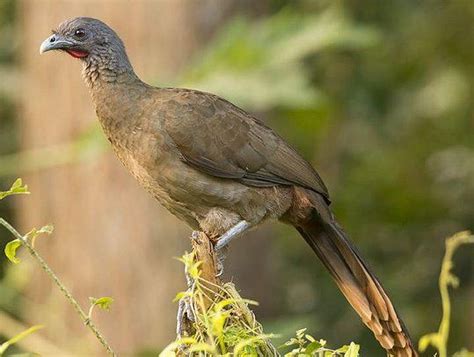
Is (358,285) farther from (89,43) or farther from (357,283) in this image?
(89,43)

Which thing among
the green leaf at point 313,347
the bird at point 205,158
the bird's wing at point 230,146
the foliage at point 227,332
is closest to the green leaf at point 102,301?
the foliage at point 227,332

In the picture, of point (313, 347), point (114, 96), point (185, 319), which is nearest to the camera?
point (313, 347)

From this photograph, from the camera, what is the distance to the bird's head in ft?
14.9

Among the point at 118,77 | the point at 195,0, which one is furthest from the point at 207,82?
the point at 195,0

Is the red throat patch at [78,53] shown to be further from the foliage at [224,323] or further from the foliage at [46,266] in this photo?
the foliage at [46,266]

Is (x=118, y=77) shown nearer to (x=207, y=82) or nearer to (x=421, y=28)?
(x=207, y=82)

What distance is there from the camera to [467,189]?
30.2ft

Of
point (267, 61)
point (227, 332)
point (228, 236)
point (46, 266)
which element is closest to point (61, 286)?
point (46, 266)

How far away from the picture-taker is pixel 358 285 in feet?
14.2

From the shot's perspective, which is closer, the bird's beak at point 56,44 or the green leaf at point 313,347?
the green leaf at point 313,347

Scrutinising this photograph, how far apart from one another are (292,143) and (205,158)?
476cm

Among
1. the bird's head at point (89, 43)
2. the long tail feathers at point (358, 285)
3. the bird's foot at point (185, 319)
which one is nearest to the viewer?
the bird's foot at point (185, 319)

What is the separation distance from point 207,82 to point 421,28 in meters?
4.16

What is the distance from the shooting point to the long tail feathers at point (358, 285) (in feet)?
12.9
